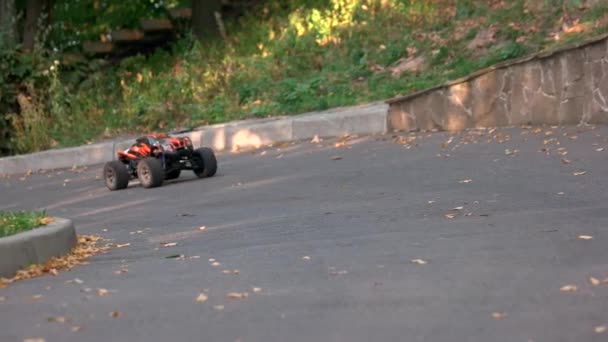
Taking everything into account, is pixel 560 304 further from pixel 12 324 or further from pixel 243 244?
pixel 243 244

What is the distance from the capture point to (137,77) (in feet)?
84.2

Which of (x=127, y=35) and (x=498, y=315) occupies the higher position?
(x=127, y=35)

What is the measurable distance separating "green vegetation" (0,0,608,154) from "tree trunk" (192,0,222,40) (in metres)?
0.41

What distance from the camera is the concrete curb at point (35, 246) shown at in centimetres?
824

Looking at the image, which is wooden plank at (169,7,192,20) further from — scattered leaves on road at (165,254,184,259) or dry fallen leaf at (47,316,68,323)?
dry fallen leaf at (47,316,68,323)

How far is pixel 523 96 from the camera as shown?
666 inches

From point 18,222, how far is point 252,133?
976 centimetres

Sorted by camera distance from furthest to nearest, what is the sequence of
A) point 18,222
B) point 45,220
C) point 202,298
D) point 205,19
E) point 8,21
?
point 205,19 < point 8,21 < point 45,220 < point 18,222 < point 202,298

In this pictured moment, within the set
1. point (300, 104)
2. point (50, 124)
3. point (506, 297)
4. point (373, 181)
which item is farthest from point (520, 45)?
point (506, 297)

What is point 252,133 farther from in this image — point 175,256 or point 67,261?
point 67,261

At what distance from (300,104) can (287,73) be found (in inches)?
91.3

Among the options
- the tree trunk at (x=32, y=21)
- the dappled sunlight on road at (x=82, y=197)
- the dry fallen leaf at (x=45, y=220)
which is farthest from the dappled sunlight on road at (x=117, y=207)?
the tree trunk at (x=32, y=21)

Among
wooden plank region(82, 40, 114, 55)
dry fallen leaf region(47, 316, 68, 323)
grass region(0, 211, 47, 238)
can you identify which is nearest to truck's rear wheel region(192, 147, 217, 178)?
grass region(0, 211, 47, 238)

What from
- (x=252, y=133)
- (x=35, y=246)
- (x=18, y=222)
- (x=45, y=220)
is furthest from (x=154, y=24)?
(x=35, y=246)
